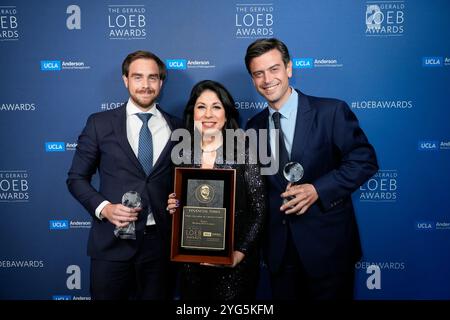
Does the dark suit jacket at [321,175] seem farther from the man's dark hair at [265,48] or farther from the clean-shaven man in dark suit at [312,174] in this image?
the man's dark hair at [265,48]

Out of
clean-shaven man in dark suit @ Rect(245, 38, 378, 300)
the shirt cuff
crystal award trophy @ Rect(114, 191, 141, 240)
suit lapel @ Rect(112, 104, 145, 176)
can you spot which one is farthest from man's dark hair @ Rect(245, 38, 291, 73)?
the shirt cuff

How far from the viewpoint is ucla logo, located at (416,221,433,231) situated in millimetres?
2686

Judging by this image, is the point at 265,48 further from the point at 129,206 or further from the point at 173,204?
the point at 129,206

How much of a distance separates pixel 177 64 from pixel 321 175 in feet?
4.30

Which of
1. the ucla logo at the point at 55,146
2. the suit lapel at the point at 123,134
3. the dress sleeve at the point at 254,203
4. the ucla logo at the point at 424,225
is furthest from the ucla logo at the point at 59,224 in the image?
the ucla logo at the point at 424,225

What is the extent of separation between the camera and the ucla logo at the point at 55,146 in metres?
2.73

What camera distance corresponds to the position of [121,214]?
1.91 metres

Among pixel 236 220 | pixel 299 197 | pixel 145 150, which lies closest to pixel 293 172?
pixel 299 197

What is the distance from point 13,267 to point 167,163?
66.7 inches

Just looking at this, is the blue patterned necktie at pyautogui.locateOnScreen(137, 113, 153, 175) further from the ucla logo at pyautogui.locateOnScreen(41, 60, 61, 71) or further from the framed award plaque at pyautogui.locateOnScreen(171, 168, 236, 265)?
the ucla logo at pyautogui.locateOnScreen(41, 60, 61, 71)

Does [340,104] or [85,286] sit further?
[85,286]

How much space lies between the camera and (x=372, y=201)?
269 centimetres
